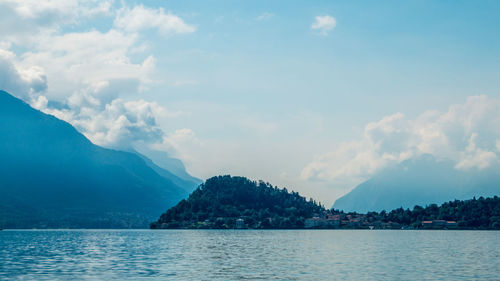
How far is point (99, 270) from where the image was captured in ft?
262

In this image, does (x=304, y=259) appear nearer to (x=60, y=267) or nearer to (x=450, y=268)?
(x=450, y=268)

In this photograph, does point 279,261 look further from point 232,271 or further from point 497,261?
point 497,261

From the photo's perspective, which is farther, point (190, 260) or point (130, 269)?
point (190, 260)

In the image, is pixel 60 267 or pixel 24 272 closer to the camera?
pixel 24 272

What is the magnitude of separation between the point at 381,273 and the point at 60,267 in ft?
164

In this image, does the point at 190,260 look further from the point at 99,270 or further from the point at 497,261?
the point at 497,261

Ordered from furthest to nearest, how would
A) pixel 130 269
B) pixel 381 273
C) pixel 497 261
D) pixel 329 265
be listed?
pixel 497 261
pixel 329 265
pixel 130 269
pixel 381 273

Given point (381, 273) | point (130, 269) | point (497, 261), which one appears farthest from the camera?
point (497, 261)

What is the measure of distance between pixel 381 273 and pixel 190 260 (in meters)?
38.1

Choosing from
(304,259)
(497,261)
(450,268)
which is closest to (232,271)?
(304,259)

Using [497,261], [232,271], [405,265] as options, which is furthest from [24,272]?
[497,261]

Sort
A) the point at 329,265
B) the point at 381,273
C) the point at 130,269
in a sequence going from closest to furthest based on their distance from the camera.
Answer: the point at 381,273, the point at 130,269, the point at 329,265

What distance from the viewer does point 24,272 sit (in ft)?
249

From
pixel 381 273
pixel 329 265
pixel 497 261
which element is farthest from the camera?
pixel 497 261
